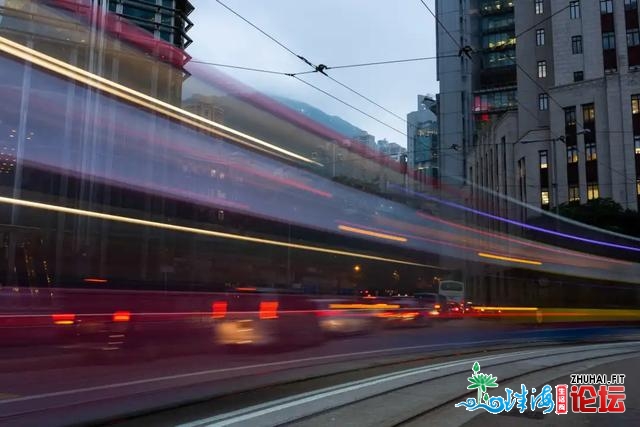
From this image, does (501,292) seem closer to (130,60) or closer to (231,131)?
(231,131)

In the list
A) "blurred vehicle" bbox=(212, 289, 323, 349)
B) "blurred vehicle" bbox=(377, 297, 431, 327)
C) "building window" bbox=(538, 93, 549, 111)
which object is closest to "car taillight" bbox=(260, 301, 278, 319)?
"blurred vehicle" bbox=(212, 289, 323, 349)

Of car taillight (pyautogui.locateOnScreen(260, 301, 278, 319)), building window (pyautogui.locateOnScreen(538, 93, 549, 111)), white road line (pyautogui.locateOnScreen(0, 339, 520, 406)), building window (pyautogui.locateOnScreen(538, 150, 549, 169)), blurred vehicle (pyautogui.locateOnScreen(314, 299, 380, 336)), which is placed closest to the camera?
white road line (pyautogui.locateOnScreen(0, 339, 520, 406))

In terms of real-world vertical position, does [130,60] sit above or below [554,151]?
below

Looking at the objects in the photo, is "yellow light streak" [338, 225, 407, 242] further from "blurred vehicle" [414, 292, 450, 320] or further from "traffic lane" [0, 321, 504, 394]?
"blurred vehicle" [414, 292, 450, 320]

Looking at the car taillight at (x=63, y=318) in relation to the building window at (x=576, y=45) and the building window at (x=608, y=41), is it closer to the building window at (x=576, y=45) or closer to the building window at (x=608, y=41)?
the building window at (x=608, y=41)

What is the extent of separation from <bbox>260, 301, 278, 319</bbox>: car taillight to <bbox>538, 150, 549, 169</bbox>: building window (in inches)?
1872

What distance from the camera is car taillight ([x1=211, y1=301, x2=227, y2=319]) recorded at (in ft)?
27.9

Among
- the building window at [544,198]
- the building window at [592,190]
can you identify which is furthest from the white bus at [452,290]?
the building window at [544,198]

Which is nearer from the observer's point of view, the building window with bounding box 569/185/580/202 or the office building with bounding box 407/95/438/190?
the office building with bounding box 407/95/438/190

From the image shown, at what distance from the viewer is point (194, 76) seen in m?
7.96

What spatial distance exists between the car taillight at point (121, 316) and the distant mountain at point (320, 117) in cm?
394

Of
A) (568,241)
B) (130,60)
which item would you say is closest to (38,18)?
(130,60)

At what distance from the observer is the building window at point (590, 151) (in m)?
48.8

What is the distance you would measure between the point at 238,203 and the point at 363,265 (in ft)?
12.3
